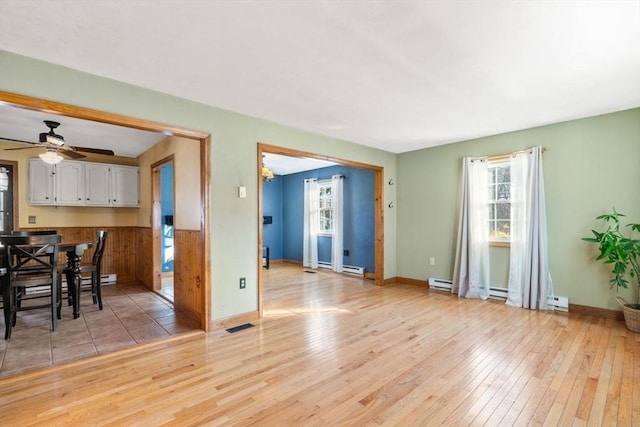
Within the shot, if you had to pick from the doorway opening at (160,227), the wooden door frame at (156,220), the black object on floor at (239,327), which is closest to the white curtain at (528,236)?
the black object on floor at (239,327)

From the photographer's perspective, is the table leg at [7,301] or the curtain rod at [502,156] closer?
the table leg at [7,301]

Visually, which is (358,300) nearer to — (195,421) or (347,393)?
(347,393)

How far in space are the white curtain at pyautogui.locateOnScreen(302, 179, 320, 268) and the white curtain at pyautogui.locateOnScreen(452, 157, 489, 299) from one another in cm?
350

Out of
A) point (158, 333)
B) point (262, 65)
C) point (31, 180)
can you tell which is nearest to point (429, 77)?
point (262, 65)

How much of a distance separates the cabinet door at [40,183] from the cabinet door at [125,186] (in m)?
0.86

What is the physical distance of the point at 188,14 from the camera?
5.98 ft

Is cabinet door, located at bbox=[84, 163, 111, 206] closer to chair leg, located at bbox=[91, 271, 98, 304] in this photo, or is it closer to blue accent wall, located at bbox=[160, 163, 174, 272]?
blue accent wall, located at bbox=[160, 163, 174, 272]

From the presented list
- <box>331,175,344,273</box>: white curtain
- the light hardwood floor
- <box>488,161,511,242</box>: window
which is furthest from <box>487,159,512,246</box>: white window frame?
<box>331,175,344,273</box>: white curtain

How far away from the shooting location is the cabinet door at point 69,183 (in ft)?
16.8

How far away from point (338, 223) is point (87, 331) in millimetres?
4562

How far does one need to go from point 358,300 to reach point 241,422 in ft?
9.36

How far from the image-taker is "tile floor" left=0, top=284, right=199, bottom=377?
260 cm

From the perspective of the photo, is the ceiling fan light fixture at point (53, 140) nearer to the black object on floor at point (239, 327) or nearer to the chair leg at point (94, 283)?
the chair leg at point (94, 283)

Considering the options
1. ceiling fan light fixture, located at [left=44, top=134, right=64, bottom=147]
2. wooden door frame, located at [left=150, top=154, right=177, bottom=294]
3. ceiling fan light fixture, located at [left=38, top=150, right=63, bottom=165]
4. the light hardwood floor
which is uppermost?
ceiling fan light fixture, located at [left=44, top=134, right=64, bottom=147]
